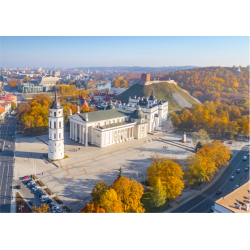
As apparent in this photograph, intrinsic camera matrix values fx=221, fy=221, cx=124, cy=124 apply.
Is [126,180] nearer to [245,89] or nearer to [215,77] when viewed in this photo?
[245,89]

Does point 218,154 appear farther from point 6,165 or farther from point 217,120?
point 6,165

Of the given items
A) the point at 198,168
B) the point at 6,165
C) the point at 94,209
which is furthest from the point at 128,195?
the point at 6,165

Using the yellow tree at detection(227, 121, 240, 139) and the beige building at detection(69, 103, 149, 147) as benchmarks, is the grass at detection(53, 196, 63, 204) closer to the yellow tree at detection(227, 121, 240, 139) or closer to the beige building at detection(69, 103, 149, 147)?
the beige building at detection(69, 103, 149, 147)

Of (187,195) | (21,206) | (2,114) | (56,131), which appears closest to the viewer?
(21,206)

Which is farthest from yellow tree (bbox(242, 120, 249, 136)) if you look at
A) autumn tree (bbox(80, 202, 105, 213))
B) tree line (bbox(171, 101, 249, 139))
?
autumn tree (bbox(80, 202, 105, 213))

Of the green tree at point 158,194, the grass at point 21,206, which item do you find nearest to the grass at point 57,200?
the grass at point 21,206

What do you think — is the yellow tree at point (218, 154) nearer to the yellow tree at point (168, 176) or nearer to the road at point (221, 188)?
the road at point (221, 188)
